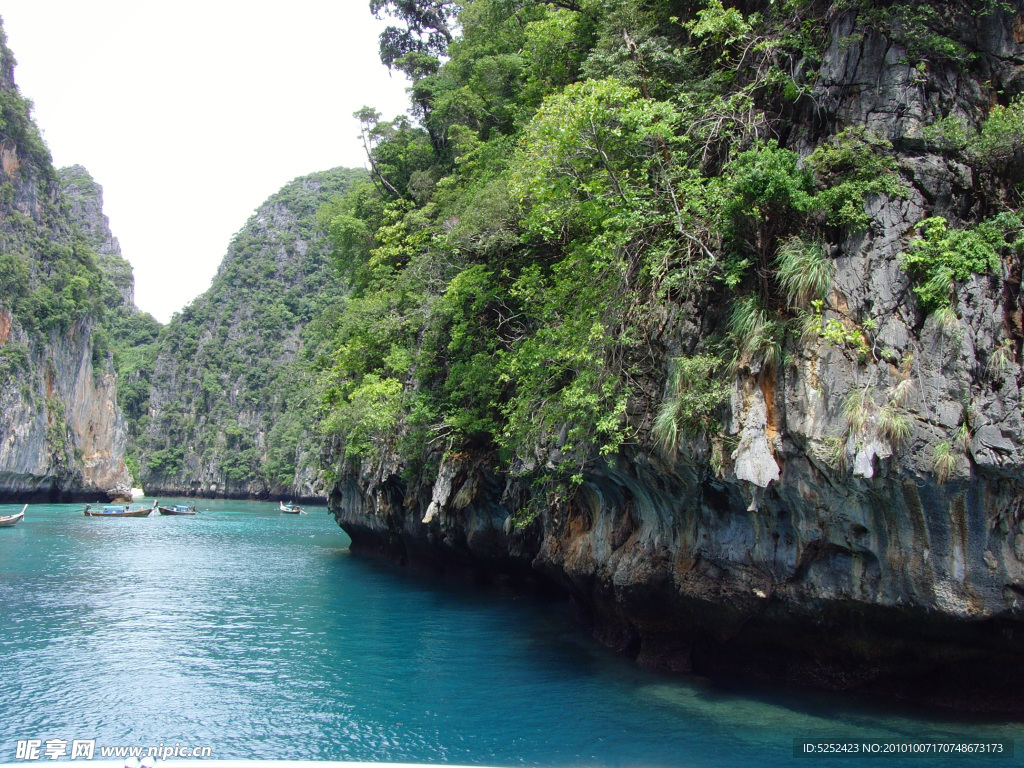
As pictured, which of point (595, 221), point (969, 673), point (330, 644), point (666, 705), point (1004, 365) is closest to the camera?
point (1004, 365)

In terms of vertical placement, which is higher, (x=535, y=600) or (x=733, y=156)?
(x=733, y=156)

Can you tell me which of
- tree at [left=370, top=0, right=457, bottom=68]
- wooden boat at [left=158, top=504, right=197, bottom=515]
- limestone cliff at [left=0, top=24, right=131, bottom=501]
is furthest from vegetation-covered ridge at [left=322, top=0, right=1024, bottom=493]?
limestone cliff at [left=0, top=24, right=131, bottom=501]

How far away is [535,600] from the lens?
18781mm

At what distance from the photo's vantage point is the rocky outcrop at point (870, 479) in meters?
7.95

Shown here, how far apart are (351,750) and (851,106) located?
1033 cm

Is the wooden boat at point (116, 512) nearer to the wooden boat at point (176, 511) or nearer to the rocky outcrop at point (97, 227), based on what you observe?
the wooden boat at point (176, 511)

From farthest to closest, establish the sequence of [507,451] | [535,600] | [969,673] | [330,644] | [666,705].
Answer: [535,600]
[507,451]
[330,644]
[666,705]
[969,673]

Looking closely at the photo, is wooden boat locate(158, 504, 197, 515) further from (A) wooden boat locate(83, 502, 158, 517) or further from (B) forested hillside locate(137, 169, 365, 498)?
(B) forested hillside locate(137, 169, 365, 498)

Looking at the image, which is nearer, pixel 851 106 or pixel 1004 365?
pixel 1004 365

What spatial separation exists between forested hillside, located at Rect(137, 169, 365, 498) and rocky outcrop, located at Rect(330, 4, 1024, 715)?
64973 millimetres

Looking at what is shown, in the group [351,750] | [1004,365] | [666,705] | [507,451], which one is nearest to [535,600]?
[507,451]

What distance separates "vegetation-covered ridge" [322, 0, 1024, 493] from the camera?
8.84 meters

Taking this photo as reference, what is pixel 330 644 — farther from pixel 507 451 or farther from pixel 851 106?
pixel 851 106

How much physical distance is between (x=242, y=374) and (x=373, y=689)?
301 feet
